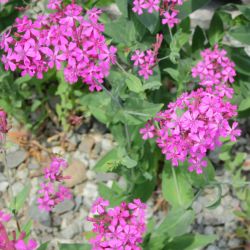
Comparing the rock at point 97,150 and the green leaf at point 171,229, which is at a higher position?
the green leaf at point 171,229

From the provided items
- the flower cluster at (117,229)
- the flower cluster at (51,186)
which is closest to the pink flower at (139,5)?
the flower cluster at (51,186)

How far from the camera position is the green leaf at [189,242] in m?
2.16

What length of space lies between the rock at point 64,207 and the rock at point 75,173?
0.36ft

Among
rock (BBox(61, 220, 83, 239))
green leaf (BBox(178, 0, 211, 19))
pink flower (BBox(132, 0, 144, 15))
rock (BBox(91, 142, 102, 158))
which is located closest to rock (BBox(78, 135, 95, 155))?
rock (BBox(91, 142, 102, 158))

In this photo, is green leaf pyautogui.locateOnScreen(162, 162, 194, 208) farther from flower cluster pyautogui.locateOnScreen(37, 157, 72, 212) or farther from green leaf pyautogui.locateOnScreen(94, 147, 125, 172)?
flower cluster pyautogui.locateOnScreen(37, 157, 72, 212)

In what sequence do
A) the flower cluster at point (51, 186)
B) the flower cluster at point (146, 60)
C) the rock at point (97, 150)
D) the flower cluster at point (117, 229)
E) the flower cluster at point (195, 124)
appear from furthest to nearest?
the rock at point (97, 150)
the flower cluster at point (146, 60)
the flower cluster at point (51, 186)
the flower cluster at point (195, 124)
the flower cluster at point (117, 229)

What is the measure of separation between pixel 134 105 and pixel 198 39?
2.33 ft

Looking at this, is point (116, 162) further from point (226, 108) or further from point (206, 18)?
point (206, 18)

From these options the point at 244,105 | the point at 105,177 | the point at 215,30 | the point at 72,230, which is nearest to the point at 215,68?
the point at 244,105

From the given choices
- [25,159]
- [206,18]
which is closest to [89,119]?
[25,159]

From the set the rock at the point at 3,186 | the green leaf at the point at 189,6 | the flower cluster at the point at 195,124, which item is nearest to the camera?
the flower cluster at the point at 195,124

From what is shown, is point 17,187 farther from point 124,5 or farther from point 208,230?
point 124,5

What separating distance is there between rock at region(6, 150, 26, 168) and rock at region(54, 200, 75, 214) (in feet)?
1.25

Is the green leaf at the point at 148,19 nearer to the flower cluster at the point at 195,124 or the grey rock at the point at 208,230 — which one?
the flower cluster at the point at 195,124
